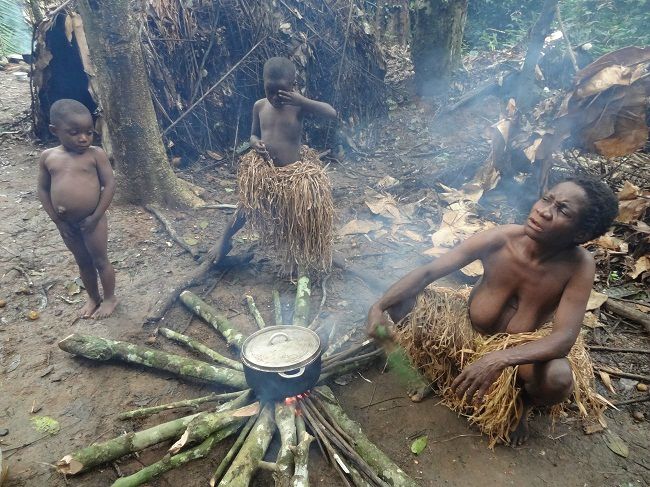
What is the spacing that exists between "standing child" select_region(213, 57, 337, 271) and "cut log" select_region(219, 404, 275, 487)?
1.55 meters

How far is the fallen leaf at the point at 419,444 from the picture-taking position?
7.81 feet

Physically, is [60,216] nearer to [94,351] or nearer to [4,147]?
[94,351]

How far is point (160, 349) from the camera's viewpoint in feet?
10.0

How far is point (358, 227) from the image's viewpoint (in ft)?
16.0

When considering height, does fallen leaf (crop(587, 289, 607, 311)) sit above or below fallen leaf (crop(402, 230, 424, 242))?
above

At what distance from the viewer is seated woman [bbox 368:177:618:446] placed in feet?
6.84

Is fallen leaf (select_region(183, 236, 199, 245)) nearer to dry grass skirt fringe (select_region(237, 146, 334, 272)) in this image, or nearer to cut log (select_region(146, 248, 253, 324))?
cut log (select_region(146, 248, 253, 324))

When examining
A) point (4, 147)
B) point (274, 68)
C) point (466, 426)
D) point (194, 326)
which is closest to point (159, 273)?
point (194, 326)

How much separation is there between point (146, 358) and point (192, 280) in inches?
42.3

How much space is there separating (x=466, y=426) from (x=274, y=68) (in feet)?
9.31

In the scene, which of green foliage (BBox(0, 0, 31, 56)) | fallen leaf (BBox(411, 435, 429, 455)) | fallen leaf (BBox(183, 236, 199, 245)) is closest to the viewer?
fallen leaf (BBox(411, 435, 429, 455))

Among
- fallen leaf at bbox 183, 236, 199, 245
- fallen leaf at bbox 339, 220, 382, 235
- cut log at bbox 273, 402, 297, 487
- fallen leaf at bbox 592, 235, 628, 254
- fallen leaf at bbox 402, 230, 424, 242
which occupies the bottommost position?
fallen leaf at bbox 402, 230, 424, 242

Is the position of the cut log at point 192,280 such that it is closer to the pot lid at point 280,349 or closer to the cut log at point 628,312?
the pot lid at point 280,349

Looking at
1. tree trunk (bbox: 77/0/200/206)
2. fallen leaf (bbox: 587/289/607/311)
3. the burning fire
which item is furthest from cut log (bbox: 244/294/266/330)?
fallen leaf (bbox: 587/289/607/311)
